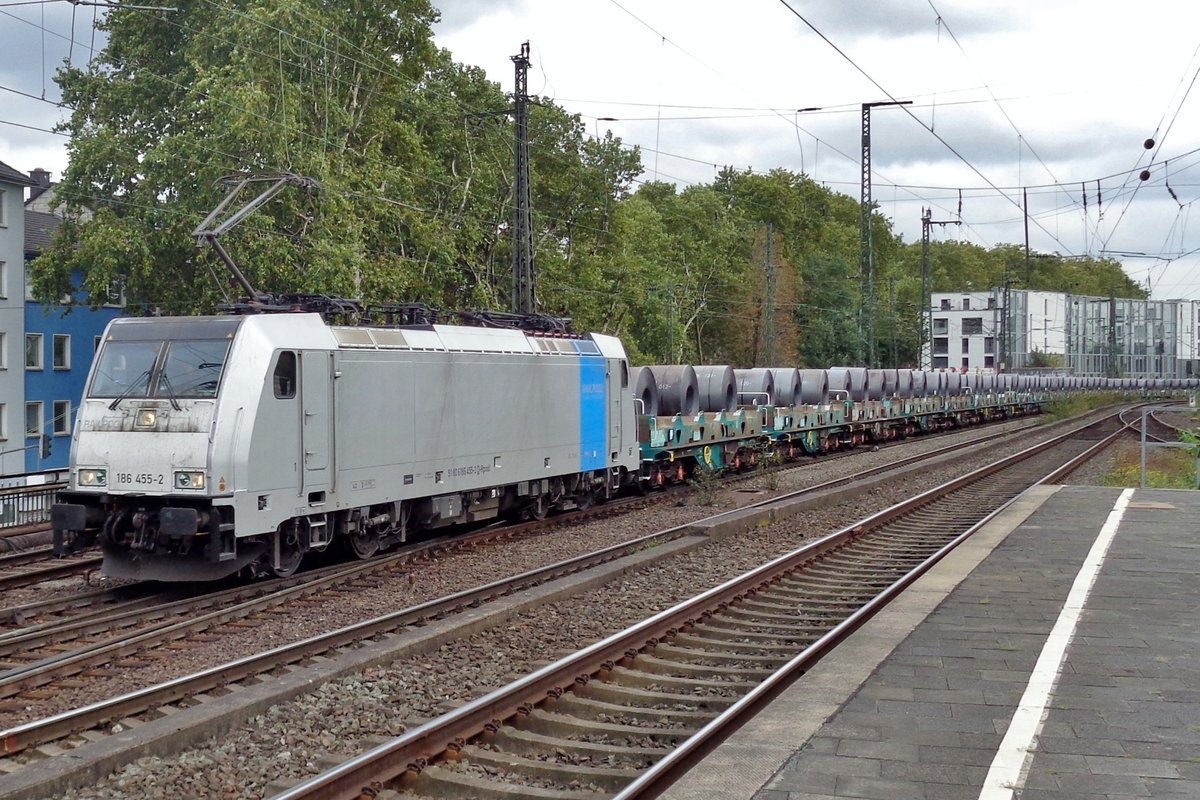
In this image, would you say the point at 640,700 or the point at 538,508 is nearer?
the point at 640,700

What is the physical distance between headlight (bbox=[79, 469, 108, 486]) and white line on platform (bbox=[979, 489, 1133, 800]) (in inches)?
355

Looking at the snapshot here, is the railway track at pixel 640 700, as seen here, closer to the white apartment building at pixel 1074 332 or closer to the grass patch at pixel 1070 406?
the grass patch at pixel 1070 406

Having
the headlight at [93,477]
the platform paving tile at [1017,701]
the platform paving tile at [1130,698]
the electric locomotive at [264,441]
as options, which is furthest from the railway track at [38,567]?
the platform paving tile at [1130,698]

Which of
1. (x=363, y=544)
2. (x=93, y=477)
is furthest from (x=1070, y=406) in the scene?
(x=93, y=477)

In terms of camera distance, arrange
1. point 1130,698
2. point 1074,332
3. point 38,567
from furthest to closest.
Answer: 1. point 1074,332
2. point 38,567
3. point 1130,698

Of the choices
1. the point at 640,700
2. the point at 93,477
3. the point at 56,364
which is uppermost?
the point at 56,364

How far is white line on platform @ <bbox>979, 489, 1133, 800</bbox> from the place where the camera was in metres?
5.52

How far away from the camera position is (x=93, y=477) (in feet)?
39.8

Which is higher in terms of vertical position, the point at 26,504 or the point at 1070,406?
the point at 1070,406

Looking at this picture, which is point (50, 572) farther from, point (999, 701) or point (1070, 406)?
point (1070, 406)

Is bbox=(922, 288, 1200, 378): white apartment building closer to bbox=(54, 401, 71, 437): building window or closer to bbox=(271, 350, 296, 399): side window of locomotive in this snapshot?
bbox=(54, 401, 71, 437): building window

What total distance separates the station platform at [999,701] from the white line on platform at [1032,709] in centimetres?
1

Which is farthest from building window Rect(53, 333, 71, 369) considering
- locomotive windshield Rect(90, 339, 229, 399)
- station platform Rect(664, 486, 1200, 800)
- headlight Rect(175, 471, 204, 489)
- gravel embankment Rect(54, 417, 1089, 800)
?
station platform Rect(664, 486, 1200, 800)

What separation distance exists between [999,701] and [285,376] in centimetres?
804
